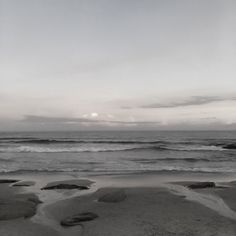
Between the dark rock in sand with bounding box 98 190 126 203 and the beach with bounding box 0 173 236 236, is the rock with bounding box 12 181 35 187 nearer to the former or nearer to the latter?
the beach with bounding box 0 173 236 236

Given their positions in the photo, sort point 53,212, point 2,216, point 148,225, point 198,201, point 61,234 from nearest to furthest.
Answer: point 61,234 < point 148,225 < point 2,216 < point 53,212 < point 198,201

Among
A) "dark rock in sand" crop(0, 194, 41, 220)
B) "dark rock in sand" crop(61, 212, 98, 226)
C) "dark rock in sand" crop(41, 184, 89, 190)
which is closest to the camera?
"dark rock in sand" crop(61, 212, 98, 226)

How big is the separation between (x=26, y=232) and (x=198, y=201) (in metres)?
5.74

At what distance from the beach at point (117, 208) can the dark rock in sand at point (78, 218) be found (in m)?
0.02

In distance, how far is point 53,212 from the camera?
30.5 feet

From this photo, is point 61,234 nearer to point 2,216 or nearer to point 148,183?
point 2,216

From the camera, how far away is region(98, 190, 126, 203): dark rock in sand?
10.8 metres

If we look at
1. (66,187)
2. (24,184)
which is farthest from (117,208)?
(24,184)

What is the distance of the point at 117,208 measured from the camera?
384 inches

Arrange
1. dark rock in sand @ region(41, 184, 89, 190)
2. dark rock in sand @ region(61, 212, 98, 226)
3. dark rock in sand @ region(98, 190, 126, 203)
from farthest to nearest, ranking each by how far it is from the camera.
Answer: dark rock in sand @ region(41, 184, 89, 190) < dark rock in sand @ region(98, 190, 126, 203) < dark rock in sand @ region(61, 212, 98, 226)

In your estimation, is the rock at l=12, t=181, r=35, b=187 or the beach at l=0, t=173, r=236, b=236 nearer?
the beach at l=0, t=173, r=236, b=236

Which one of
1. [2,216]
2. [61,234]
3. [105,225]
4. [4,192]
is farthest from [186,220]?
[4,192]

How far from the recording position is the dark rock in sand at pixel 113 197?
35.3 ft

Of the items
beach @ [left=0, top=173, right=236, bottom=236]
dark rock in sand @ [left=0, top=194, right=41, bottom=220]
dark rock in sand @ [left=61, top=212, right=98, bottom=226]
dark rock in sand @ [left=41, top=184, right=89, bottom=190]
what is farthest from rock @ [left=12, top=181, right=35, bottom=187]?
dark rock in sand @ [left=61, top=212, right=98, bottom=226]
